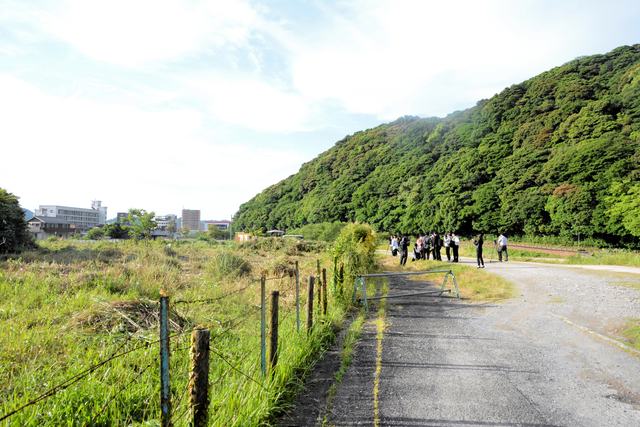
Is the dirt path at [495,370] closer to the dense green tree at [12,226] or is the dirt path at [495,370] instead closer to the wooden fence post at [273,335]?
the wooden fence post at [273,335]

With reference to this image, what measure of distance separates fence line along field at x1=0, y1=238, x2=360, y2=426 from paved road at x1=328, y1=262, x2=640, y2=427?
1.00 metres

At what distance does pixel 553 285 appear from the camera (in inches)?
444

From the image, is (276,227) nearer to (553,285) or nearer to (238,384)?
(553,285)

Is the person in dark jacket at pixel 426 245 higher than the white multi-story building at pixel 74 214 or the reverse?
the reverse

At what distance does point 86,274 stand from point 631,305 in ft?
42.7

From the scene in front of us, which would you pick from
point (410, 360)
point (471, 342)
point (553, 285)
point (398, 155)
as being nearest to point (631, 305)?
point (553, 285)

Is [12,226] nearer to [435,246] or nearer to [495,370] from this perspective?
[495,370]

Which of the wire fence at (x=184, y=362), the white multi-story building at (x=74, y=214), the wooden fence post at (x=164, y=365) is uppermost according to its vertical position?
the white multi-story building at (x=74, y=214)

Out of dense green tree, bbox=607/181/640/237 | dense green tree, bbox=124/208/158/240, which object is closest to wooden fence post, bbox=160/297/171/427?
dense green tree, bbox=124/208/158/240

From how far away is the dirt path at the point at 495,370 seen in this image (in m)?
3.58

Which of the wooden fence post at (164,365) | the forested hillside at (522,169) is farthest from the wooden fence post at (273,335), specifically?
the forested hillside at (522,169)

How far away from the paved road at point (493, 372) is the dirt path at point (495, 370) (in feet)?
0.04

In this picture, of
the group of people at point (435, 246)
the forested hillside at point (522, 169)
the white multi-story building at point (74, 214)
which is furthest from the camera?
the white multi-story building at point (74, 214)

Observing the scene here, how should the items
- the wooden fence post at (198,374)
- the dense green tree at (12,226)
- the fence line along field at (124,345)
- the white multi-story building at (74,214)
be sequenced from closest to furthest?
the wooden fence post at (198,374) < the fence line along field at (124,345) < the dense green tree at (12,226) < the white multi-story building at (74,214)
